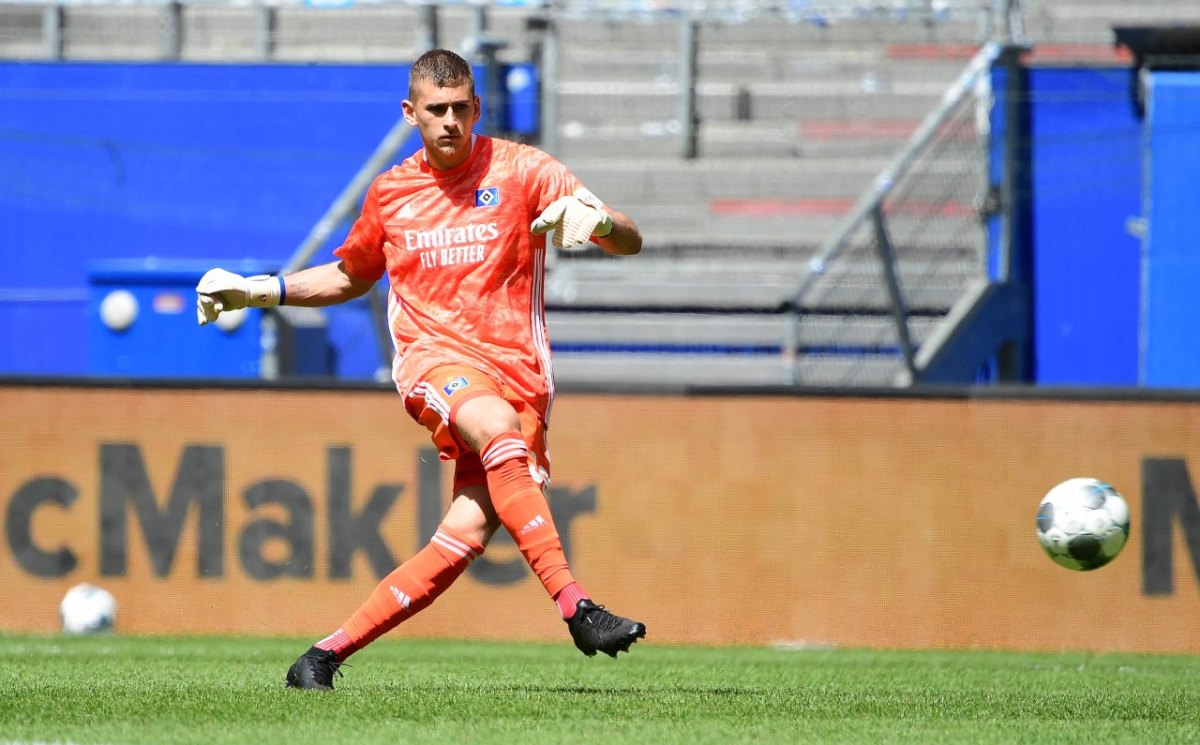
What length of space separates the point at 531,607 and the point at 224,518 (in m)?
1.72

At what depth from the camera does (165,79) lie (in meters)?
14.5

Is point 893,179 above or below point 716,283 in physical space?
above

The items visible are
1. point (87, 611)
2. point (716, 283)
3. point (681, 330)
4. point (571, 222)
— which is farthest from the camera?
point (716, 283)

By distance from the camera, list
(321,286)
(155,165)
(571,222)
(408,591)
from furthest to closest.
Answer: (155,165)
(321,286)
(408,591)
(571,222)

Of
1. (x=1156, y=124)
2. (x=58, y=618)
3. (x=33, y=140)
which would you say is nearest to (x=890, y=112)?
(x=1156, y=124)

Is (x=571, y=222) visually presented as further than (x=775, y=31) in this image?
No

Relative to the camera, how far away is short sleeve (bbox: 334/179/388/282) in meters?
6.13

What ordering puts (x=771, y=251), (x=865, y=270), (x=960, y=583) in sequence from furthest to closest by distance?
(x=771, y=251), (x=865, y=270), (x=960, y=583)

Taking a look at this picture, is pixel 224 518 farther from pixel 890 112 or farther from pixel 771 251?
pixel 890 112

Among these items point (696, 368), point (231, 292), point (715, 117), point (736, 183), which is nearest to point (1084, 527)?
point (231, 292)

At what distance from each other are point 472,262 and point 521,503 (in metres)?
0.84

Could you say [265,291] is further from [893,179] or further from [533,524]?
[893,179]

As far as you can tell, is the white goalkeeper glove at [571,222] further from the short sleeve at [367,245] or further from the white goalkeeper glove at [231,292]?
the white goalkeeper glove at [231,292]

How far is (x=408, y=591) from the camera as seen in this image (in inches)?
228
